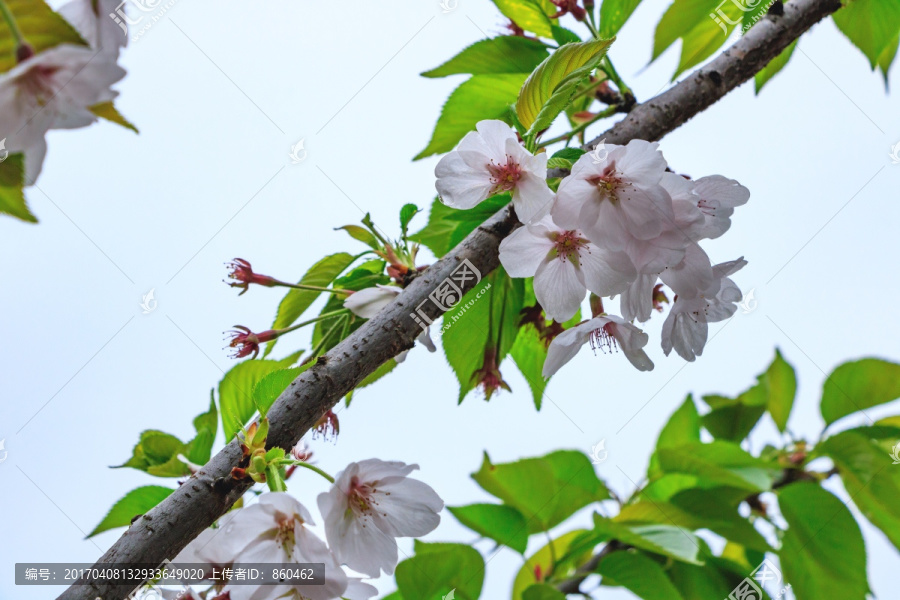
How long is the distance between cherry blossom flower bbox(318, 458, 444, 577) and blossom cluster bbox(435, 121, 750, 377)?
7.6 inches

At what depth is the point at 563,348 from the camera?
658mm

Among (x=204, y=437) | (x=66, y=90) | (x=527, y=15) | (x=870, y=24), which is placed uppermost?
(x=870, y=24)

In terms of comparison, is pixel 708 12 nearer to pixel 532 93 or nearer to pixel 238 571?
pixel 532 93

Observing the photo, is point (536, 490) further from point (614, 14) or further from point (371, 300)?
point (614, 14)

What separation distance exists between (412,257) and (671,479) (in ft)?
2.45

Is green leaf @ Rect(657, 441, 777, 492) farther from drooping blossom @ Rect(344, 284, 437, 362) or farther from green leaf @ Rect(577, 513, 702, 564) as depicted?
drooping blossom @ Rect(344, 284, 437, 362)

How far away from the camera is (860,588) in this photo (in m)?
0.97

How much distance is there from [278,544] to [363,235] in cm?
40

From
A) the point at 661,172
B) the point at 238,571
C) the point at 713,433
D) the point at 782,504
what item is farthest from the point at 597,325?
the point at 713,433

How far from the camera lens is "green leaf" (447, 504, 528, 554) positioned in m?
1.02

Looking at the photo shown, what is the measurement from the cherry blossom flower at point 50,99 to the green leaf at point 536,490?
2.46ft

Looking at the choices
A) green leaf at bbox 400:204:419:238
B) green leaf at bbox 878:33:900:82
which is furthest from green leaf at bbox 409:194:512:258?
green leaf at bbox 878:33:900:82

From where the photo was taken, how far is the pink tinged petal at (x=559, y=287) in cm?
61

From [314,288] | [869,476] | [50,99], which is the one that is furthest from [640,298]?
[869,476]
